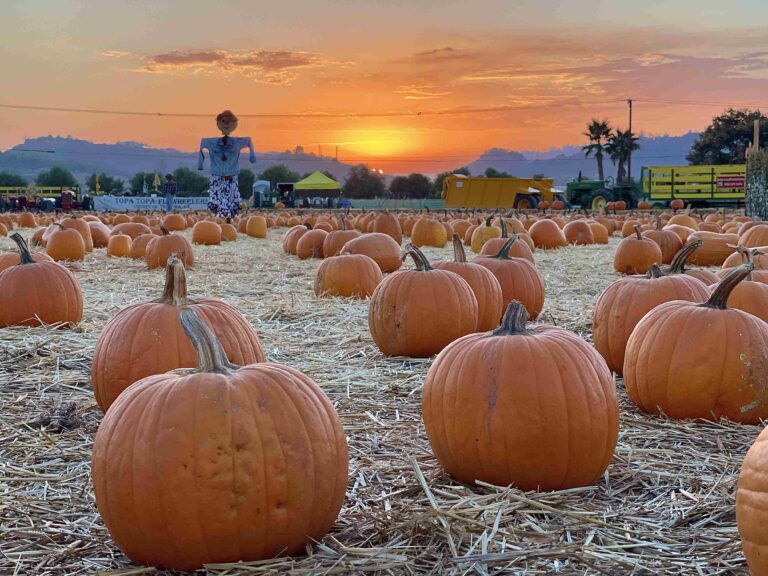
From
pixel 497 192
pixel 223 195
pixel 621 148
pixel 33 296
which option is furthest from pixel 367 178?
pixel 33 296

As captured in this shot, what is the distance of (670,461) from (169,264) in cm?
214

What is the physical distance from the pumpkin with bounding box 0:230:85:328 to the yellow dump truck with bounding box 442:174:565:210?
117ft

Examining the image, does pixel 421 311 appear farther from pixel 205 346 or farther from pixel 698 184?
pixel 698 184

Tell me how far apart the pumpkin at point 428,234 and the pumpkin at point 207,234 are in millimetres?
4100

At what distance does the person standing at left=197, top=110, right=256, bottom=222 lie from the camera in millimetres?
19219

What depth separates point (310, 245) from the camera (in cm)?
1303

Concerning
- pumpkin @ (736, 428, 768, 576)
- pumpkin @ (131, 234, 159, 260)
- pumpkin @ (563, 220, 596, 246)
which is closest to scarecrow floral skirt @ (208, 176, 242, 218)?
pumpkin @ (131, 234, 159, 260)

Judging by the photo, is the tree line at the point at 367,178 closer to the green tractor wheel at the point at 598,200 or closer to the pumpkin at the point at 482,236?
the green tractor wheel at the point at 598,200

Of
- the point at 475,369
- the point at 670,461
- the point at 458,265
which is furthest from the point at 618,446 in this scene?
the point at 458,265

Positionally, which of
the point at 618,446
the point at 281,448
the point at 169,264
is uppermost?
the point at 169,264

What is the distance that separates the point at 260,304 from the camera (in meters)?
7.92

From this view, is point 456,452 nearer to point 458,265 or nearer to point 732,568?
point 732,568

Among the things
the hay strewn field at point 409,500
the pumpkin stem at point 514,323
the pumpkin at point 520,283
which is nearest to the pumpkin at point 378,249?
the pumpkin at point 520,283

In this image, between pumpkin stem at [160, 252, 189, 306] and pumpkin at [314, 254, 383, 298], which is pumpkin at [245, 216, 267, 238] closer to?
pumpkin at [314, 254, 383, 298]
